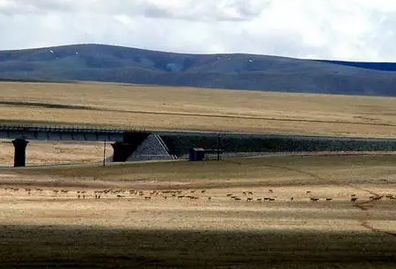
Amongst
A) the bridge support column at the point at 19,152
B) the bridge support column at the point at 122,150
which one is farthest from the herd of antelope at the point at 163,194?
the bridge support column at the point at 122,150

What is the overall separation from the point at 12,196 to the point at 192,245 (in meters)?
23.6

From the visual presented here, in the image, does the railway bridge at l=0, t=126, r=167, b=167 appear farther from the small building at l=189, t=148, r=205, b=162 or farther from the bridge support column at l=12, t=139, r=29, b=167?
the small building at l=189, t=148, r=205, b=162

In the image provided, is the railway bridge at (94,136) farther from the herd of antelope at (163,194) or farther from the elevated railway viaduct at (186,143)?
the herd of antelope at (163,194)

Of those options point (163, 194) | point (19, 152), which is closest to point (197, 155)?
point (19, 152)

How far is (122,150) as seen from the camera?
91125 mm

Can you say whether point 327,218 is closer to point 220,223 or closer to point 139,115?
point 220,223

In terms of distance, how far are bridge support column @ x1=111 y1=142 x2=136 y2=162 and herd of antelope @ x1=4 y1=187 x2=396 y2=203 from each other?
32.2 meters

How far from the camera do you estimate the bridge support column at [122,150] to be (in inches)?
3556

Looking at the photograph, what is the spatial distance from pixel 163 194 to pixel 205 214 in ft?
44.9

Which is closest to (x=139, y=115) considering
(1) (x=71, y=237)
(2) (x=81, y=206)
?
(2) (x=81, y=206)

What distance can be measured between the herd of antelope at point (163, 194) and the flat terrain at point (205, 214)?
52 millimetres

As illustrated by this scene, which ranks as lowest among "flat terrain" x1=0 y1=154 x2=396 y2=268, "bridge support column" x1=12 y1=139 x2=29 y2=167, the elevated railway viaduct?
"flat terrain" x1=0 y1=154 x2=396 y2=268

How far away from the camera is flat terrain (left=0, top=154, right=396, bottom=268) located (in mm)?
27094

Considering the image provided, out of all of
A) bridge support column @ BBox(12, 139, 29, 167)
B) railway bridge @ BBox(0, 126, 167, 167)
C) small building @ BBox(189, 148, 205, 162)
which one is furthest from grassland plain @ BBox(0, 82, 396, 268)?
bridge support column @ BBox(12, 139, 29, 167)
